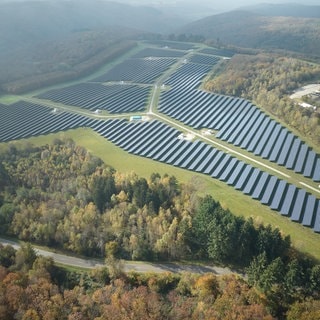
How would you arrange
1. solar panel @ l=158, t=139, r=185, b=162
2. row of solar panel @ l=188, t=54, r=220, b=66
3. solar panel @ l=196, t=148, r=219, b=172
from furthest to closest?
row of solar panel @ l=188, t=54, r=220, b=66 < solar panel @ l=158, t=139, r=185, b=162 < solar panel @ l=196, t=148, r=219, b=172

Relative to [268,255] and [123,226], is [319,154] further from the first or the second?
[123,226]

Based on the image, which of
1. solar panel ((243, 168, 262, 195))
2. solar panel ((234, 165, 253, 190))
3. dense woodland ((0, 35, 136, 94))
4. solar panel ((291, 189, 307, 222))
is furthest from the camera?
dense woodland ((0, 35, 136, 94))

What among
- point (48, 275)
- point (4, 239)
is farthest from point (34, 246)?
point (48, 275)

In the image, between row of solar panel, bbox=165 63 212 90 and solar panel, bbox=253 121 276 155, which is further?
row of solar panel, bbox=165 63 212 90

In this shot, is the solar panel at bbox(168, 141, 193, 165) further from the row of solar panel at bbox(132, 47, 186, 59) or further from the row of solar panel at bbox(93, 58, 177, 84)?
the row of solar panel at bbox(132, 47, 186, 59)

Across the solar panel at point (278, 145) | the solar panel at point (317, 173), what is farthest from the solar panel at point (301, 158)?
the solar panel at point (278, 145)

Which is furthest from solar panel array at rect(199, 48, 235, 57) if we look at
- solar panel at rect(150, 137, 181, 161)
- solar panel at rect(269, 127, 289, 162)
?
solar panel at rect(150, 137, 181, 161)
